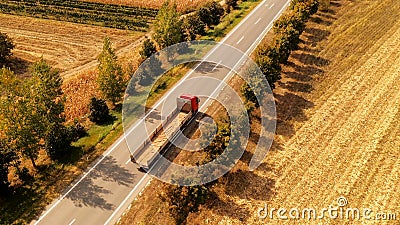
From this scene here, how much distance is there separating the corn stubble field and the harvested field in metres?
30.8

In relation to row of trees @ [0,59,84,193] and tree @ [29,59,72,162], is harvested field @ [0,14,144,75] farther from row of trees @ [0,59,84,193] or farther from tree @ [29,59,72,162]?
row of trees @ [0,59,84,193]

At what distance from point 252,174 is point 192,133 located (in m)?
9.66

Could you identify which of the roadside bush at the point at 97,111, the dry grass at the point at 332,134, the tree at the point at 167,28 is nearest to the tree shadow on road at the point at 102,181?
the roadside bush at the point at 97,111

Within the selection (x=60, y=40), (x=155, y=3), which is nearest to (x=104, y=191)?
(x=60, y=40)

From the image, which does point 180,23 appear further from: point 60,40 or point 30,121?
point 30,121

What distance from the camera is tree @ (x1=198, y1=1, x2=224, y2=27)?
69.9 metres

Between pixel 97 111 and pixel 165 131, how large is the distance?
10603 millimetres

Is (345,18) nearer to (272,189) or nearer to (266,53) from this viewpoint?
(266,53)

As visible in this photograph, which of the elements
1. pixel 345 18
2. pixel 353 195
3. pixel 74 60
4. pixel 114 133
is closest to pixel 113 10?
pixel 74 60

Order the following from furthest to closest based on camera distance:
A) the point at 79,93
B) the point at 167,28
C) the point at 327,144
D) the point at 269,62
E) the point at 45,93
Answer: the point at 167,28 → the point at 79,93 → the point at 269,62 → the point at 327,144 → the point at 45,93

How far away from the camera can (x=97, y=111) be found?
4531 cm

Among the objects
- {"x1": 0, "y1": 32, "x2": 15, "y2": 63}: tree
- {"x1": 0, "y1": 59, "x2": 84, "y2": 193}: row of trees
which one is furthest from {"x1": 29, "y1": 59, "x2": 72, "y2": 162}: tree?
{"x1": 0, "y1": 32, "x2": 15, "y2": 63}: tree

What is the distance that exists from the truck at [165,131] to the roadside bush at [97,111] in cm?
910

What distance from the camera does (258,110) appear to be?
153 ft
